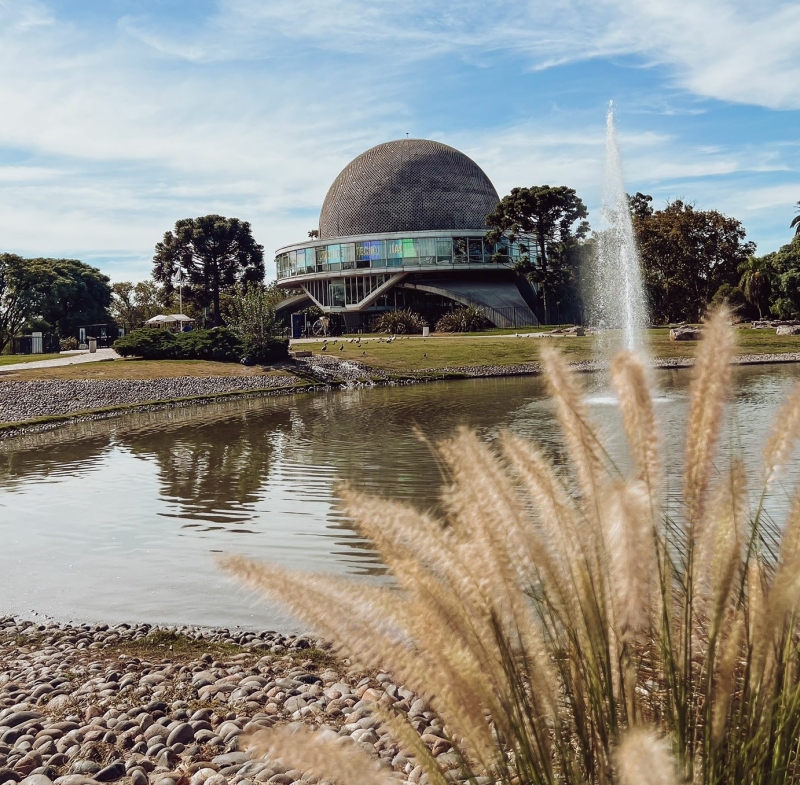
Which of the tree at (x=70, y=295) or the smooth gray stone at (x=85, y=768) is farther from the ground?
the tree at (x=70, y=295)

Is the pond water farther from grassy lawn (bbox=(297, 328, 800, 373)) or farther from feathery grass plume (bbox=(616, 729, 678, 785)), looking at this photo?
grassy lawn (bbox=(297, 328, 800, 373))

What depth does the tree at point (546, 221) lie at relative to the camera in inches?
1737

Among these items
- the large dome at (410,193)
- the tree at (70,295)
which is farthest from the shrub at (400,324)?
the tree at (70,295)

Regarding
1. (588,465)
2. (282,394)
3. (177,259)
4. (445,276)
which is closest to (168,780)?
(588,465)

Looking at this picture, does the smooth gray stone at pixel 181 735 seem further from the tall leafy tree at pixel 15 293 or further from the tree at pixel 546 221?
the tall leafy tree at pixel 15 293

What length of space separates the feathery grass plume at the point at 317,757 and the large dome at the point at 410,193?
195 feet

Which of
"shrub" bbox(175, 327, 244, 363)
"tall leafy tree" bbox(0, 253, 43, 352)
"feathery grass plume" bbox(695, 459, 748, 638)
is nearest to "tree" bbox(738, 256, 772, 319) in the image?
"shrub" bbox(175, 327, 244, 363)

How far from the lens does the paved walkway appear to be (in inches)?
1216

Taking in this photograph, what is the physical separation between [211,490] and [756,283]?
3795 centimetres

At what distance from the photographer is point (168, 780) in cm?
334

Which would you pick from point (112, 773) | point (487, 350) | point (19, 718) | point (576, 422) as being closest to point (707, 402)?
point (576, 422)

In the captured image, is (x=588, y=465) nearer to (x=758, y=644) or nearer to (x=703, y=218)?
(x=758, y=644)

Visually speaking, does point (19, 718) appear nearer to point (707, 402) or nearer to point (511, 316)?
point (707, 402)

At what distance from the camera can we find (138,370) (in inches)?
1147
